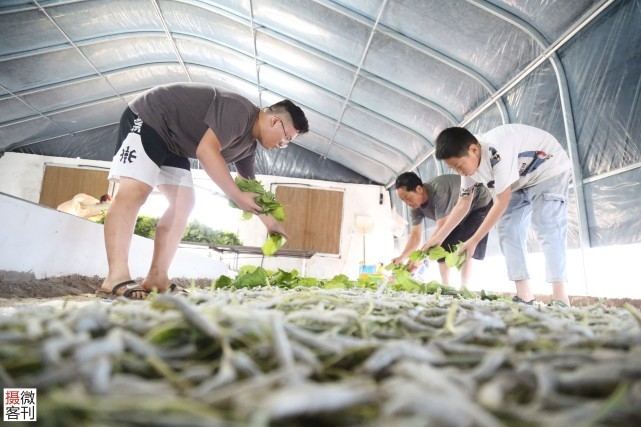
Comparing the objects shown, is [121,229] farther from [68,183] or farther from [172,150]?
[68,183]

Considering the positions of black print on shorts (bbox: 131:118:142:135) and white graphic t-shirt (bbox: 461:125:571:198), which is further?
white graphic t-shirt (bbox: 461:125:571:198)

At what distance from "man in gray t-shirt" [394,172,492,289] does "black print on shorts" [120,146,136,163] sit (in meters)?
2.32

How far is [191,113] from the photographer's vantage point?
6.63 feet

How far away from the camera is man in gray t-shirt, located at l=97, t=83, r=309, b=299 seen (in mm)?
1794

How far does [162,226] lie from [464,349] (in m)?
2.06

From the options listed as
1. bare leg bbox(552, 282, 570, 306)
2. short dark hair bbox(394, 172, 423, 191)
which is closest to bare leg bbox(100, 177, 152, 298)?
short dark hair bbox(394, 172, 423, 191)

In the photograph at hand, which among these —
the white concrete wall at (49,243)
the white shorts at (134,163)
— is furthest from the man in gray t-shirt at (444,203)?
the white concrete wall at (49,243)

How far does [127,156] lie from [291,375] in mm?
1832

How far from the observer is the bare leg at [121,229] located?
175 centimetres

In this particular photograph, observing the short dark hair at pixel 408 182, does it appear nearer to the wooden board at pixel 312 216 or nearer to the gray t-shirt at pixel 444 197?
the gray t-shirt at pixel 444 197

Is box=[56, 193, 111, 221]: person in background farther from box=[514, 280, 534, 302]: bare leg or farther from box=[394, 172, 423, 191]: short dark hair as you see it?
box=[514, 280, 534, 302]: bare leg

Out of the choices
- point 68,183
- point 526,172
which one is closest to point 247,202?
point 526,172

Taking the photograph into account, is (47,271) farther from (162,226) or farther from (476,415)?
(476,415)

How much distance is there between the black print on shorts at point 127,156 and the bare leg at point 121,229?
97 millimetres
